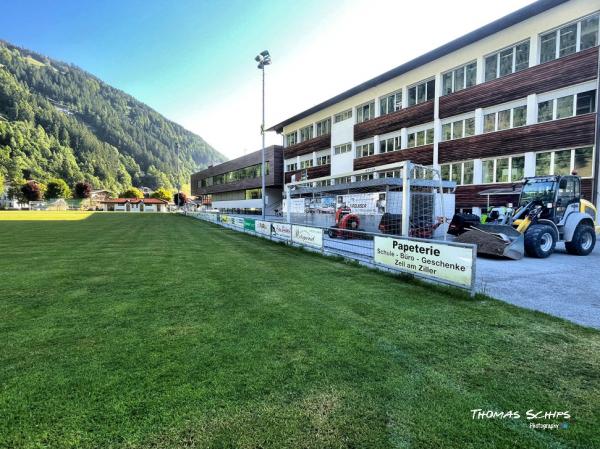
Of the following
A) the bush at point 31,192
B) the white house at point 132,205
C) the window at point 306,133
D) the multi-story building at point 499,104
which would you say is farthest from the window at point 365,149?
the bush at point 31,192

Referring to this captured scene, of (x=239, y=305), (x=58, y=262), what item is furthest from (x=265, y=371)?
(x=58, y=262)

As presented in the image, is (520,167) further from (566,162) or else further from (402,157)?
(402,157)

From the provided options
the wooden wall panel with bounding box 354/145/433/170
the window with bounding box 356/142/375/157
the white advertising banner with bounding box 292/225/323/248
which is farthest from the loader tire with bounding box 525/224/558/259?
the window with bounding box 356/142/375/157

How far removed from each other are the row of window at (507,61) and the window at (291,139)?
16.0m

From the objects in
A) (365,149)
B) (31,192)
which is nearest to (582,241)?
(365,149)

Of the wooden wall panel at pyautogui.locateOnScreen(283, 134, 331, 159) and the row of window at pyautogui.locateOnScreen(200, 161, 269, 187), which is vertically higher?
the wooden wall panel at pyautogui.locateOnScreen(283, 134, 331, 159)

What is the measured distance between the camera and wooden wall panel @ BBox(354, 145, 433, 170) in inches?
1072

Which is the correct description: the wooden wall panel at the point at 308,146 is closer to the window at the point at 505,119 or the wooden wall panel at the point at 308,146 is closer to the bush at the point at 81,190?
the window at the point at 505,119

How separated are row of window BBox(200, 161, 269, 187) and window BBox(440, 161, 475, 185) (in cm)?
3041

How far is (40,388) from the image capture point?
10.2 feet

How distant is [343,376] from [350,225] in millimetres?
15040

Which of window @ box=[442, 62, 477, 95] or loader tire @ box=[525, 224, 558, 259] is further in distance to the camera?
window @ box=[442, 62, 477, 95]

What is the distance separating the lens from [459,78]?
990 inches

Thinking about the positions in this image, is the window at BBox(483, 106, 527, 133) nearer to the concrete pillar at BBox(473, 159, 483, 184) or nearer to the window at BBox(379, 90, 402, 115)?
the concrete pillar at BBox(473, 159, 483, 184)
